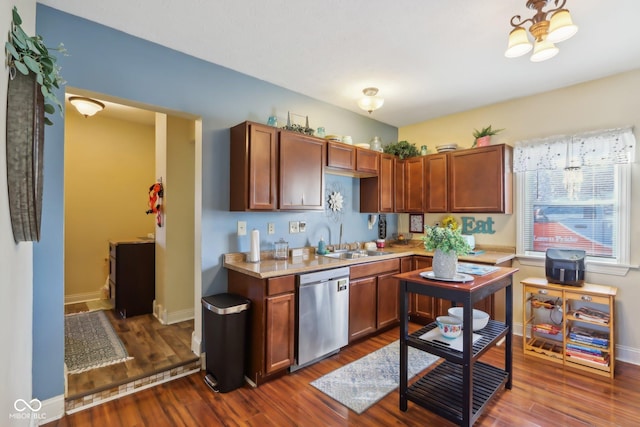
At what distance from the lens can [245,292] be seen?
2566 mm

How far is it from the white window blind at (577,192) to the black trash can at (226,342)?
128 inches

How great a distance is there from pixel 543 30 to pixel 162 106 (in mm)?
2767

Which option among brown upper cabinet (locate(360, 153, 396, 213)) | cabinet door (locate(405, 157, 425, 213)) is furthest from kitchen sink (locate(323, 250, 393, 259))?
cabinet door (locate(405, 157, 425, 213))

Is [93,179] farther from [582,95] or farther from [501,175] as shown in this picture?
[582,95]

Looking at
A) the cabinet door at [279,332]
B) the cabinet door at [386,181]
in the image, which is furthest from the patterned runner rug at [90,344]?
the cabinet door at [386,181]

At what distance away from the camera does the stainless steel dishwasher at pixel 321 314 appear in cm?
257

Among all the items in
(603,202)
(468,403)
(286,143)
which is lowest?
(468,403)

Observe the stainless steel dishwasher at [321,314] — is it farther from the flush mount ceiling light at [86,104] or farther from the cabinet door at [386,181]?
the flush mount ceiling light at [86,104]

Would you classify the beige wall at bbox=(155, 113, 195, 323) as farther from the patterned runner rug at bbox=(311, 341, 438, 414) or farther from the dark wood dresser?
the patterned runner rug at bbox=(311, 341, 438, 414)

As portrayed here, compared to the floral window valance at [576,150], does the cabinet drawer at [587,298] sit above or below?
below

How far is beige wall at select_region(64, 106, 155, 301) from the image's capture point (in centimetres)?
436

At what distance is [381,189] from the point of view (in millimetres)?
3936

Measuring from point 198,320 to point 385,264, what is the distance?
78.8 inches

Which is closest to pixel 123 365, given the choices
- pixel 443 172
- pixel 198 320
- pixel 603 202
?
pixel 198 320
